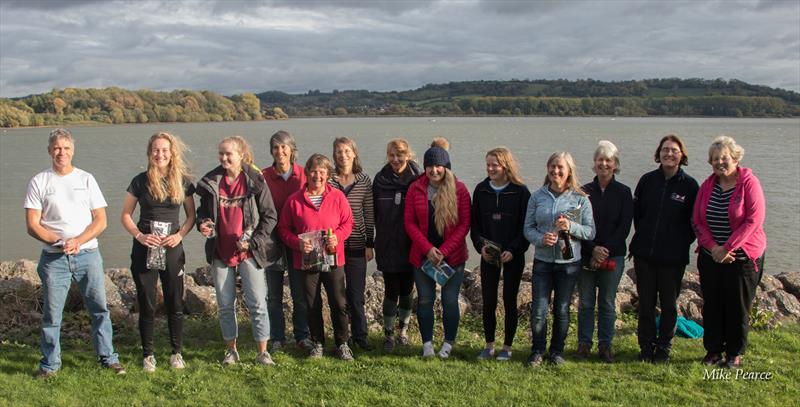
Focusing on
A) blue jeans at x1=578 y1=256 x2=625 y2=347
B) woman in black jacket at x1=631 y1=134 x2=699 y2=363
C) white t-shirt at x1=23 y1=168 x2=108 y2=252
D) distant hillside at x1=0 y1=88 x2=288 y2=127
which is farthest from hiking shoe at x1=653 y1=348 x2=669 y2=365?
distant hillside at x1=0 y1=88 x2=288 y2=127

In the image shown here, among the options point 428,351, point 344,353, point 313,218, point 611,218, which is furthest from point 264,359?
point 611,218

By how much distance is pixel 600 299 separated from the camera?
19.2 feet

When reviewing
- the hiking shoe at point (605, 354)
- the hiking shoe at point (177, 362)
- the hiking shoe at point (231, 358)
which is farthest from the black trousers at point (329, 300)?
the hiking shoe at point (605, 354)

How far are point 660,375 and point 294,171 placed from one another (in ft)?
12.8

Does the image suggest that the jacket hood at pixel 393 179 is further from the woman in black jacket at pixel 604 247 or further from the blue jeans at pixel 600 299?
the blue jeans at pixel 600 299

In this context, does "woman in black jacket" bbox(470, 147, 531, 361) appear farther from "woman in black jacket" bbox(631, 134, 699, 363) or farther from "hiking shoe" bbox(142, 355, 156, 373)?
"hiking shoe" bbox(142, 355, 156, 373)

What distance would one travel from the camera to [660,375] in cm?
541

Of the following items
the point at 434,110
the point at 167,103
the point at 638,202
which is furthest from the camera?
the point at 434,110

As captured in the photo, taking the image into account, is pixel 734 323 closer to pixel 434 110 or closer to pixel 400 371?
pixel 400 371

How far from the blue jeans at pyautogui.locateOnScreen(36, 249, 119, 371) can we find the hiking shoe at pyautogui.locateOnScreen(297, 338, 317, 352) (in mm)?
1671

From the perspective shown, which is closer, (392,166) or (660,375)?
(660,375)

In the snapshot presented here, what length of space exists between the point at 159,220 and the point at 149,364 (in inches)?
51.6

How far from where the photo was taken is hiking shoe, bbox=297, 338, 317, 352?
19.8ft

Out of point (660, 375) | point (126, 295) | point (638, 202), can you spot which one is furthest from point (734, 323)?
point (126, 295)
